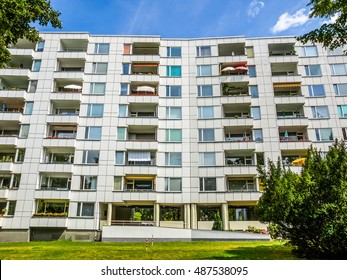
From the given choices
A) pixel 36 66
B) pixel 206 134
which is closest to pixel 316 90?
pixel 206 134

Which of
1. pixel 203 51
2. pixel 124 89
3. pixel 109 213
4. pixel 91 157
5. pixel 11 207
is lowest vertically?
pixel 109 213

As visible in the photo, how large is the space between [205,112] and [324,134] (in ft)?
54.8

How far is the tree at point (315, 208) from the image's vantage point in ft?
40.8

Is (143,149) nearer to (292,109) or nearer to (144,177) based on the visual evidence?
(144,177)

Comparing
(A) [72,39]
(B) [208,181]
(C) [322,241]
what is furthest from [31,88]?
(C) [322,241]

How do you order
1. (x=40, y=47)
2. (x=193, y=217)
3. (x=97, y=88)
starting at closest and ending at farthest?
(x=193, y=217) → (x=97, y=88) → (x=40, y=47)

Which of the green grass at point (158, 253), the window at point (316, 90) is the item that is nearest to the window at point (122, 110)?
the green grass at point (158, 253)

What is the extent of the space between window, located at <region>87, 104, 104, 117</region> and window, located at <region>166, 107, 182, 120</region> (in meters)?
9.43

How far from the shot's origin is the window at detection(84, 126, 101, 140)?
38031 mm

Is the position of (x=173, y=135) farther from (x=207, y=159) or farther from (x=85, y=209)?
(x=85, y=209)

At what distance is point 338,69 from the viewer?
1617 inches

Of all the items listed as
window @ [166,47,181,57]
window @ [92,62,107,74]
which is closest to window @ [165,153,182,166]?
window @ [92,62,107,74]

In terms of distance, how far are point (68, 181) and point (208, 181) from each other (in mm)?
18393

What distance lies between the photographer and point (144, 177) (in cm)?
3716
